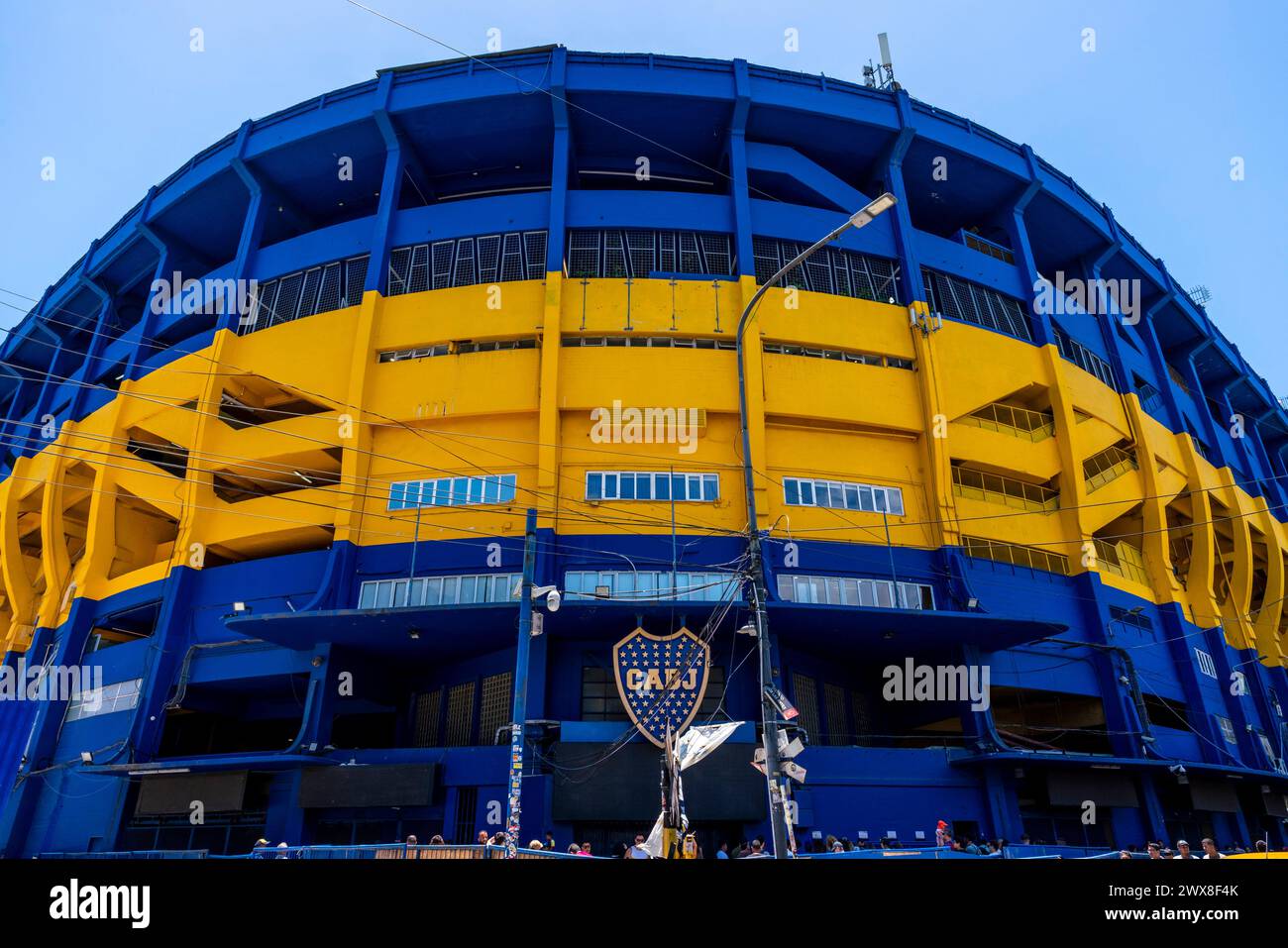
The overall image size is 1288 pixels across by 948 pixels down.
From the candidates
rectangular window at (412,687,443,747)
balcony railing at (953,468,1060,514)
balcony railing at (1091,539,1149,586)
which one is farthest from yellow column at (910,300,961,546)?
rectangular window at (412,687,443,747)

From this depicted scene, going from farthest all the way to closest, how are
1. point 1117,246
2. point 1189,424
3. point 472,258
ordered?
point 1189,424 → point 1117,246 → point 472,258

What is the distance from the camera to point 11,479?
124ft

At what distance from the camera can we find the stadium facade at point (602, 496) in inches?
991

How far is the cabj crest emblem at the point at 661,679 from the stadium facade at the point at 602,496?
3.49ft

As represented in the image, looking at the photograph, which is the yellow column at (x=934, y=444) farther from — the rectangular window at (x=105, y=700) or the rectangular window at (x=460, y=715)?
the rectangular window at (x=105, y=700)

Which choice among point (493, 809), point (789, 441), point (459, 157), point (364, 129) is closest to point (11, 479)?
point (364, 129)

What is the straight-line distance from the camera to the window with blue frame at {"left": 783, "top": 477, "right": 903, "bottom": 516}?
92.7ft

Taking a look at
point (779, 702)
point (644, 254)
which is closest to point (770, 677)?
point (779, 702)

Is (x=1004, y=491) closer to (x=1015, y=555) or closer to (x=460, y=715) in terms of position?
(x=1015, y=555)

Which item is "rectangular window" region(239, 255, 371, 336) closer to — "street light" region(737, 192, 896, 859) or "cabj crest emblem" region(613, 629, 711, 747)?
"cabj crest emblem" region(613, 629, 711, 747)

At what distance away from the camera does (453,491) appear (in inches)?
1114

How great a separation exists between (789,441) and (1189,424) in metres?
29.9

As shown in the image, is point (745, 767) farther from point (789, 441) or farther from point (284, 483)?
point (284, 483)

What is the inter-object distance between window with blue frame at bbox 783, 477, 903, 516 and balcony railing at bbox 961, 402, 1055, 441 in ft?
21.0
